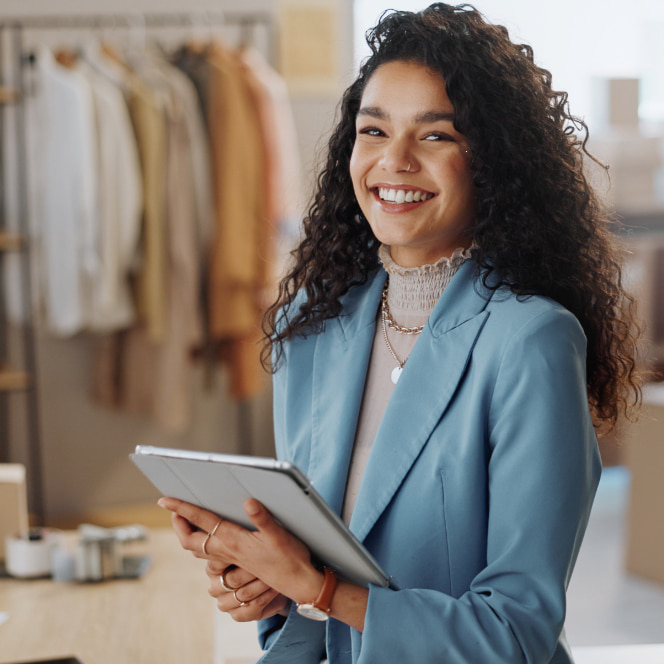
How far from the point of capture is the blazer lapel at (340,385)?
3.99 ft

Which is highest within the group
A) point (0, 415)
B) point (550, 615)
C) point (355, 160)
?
point (355, 160)

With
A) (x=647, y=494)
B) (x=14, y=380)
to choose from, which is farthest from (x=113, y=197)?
(x=647, y=494)

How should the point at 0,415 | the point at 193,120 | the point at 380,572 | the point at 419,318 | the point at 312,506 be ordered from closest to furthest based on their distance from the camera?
the point at 312,506 < the point at 380,572 < the point at 419,318 < the point at 193,120 < the point at 0,415

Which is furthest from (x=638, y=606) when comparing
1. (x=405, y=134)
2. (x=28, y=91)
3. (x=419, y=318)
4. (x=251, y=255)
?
(x=28, y=91)

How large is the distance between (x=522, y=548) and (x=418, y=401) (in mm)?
233

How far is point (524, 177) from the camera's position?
45.6 inches

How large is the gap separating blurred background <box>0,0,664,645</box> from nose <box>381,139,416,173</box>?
2.19m

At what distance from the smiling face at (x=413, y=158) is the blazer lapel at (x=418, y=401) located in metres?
0.11

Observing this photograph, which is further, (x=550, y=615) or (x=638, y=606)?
(x=638, y=606)

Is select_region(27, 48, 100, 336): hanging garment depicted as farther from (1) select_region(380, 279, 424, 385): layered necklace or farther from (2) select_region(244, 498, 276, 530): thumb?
(2) select_region(244, 498, 276, 530): thumb

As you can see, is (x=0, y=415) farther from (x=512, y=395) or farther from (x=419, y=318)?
(x=512, y=395)

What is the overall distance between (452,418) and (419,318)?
22cm

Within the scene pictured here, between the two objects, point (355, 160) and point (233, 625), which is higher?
point (355, 160)

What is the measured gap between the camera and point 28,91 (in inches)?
143
